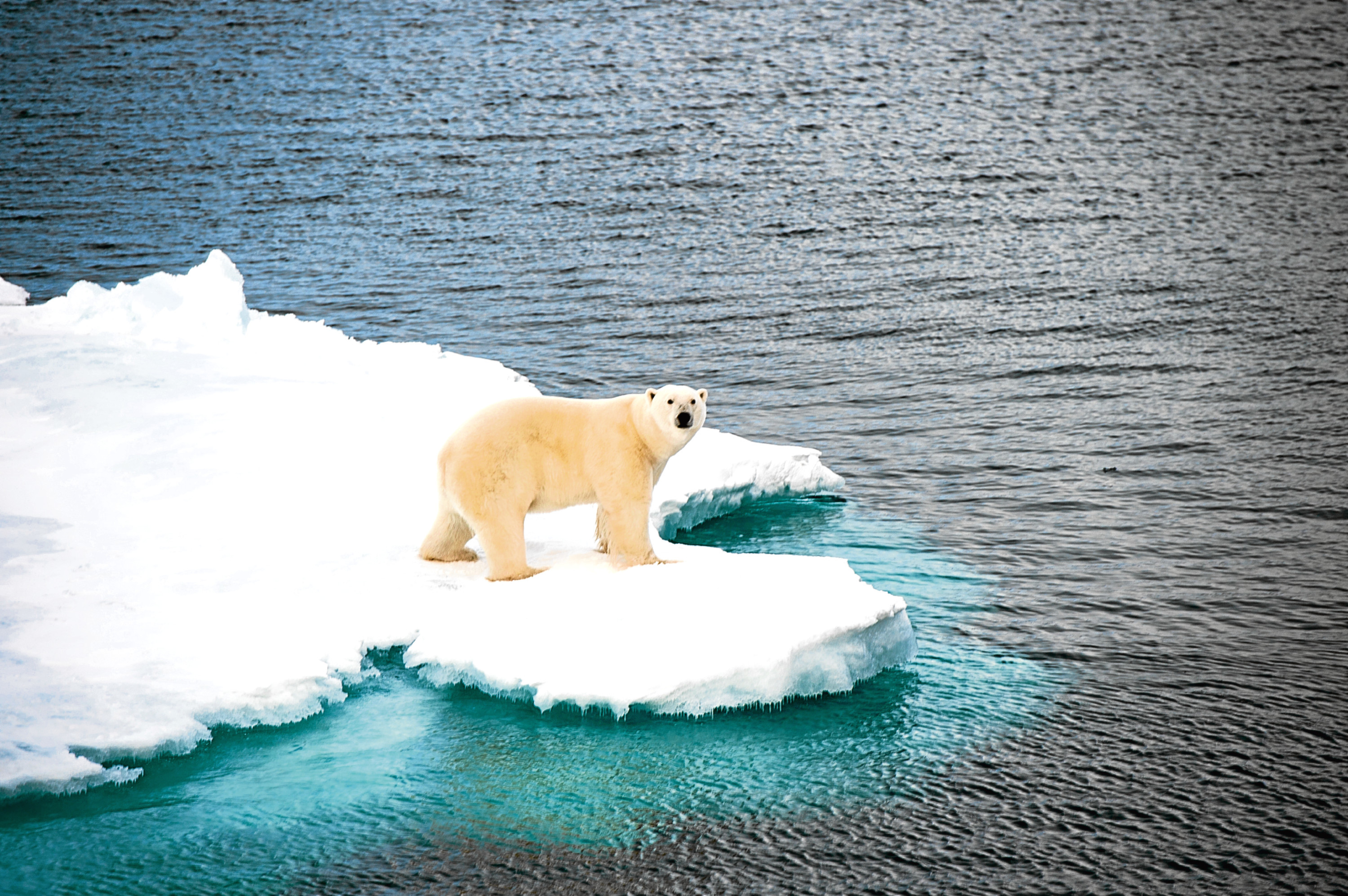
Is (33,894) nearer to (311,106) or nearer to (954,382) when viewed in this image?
(954,382)

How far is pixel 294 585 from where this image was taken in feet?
26.2

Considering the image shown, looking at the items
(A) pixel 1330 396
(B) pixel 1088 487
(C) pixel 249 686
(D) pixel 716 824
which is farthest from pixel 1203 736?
(A) pixel 1330 396

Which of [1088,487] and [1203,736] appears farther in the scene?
[1088,487]

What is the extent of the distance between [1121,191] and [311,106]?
1978 cm

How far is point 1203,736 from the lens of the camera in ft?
23.1

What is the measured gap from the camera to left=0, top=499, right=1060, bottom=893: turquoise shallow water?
5.86 meters

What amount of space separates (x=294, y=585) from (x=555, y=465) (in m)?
1.92

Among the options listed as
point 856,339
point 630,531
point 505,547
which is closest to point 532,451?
point 505,547

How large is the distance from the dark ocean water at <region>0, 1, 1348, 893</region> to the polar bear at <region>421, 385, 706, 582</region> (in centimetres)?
114

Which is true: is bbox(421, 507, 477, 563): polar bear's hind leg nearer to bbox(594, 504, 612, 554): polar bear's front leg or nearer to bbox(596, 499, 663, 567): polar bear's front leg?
bbox(594, 504, 612, 554): polar bear's front leg

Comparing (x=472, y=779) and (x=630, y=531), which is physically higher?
(x=630, y=531)

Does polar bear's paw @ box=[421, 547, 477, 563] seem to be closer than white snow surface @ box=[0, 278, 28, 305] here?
Yes

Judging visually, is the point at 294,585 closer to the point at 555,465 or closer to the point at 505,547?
the point at 505,547

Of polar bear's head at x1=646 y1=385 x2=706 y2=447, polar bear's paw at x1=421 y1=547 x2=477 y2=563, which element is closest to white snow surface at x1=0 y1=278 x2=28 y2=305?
polar bear's paw at x1=421 y1=547 x2=477 y2=563
